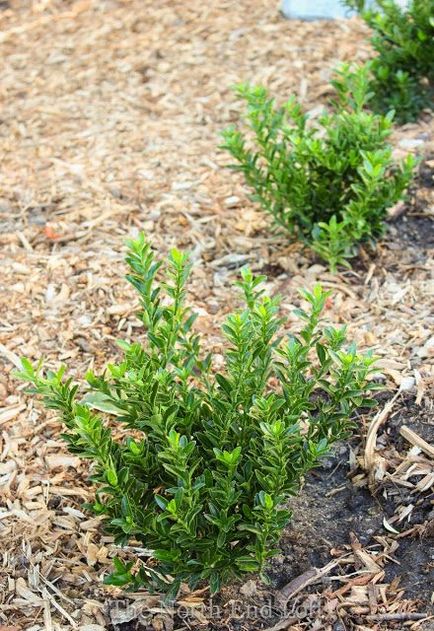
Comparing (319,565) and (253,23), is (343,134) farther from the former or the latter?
(253,23)

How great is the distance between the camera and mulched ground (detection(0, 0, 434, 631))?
260cm

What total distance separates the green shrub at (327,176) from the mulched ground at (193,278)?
0.65ft

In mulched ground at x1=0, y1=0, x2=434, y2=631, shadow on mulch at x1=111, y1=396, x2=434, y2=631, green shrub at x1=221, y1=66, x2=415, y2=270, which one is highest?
green shrub at x1=221, y1=66, x2=415, y2=270

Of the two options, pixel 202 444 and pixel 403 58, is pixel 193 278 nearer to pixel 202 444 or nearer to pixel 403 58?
pixel 202 444

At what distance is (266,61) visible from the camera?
543 cm

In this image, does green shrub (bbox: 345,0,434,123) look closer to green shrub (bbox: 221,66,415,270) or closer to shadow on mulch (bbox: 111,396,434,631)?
green shrub (bbox: 221,66,415,270)

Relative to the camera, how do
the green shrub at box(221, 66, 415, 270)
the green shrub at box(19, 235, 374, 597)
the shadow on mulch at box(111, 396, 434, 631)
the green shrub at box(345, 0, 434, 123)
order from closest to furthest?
1. the green shrub at box(19, 235, 374, 597)
2. the shadow on mulch at box(111, 396, 434, 631)
3. the green shrub at box(221, 66, 415, 270)
4. the green shrub at box(345, 0, 434, 123)

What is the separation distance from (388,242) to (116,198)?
1440mm

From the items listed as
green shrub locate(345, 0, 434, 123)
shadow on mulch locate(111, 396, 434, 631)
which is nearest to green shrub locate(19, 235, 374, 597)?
→ shadow on mulch locate(111, 396, 434, 631)

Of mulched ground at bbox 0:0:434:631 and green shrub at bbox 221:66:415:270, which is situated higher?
green shrub at bbox 221:66:415:270

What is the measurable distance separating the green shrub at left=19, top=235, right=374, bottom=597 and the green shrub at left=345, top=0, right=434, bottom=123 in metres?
2.31

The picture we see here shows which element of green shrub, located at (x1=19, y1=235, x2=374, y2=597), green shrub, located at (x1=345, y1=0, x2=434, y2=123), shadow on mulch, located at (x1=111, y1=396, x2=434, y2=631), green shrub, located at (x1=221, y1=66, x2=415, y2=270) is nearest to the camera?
green shrub, located at (x1=19, y1=235, x2=374, y2=597)

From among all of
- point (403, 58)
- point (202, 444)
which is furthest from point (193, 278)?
point (403, 58)

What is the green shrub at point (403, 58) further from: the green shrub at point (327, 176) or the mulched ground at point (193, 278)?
the green shrub at point (327, 176)
